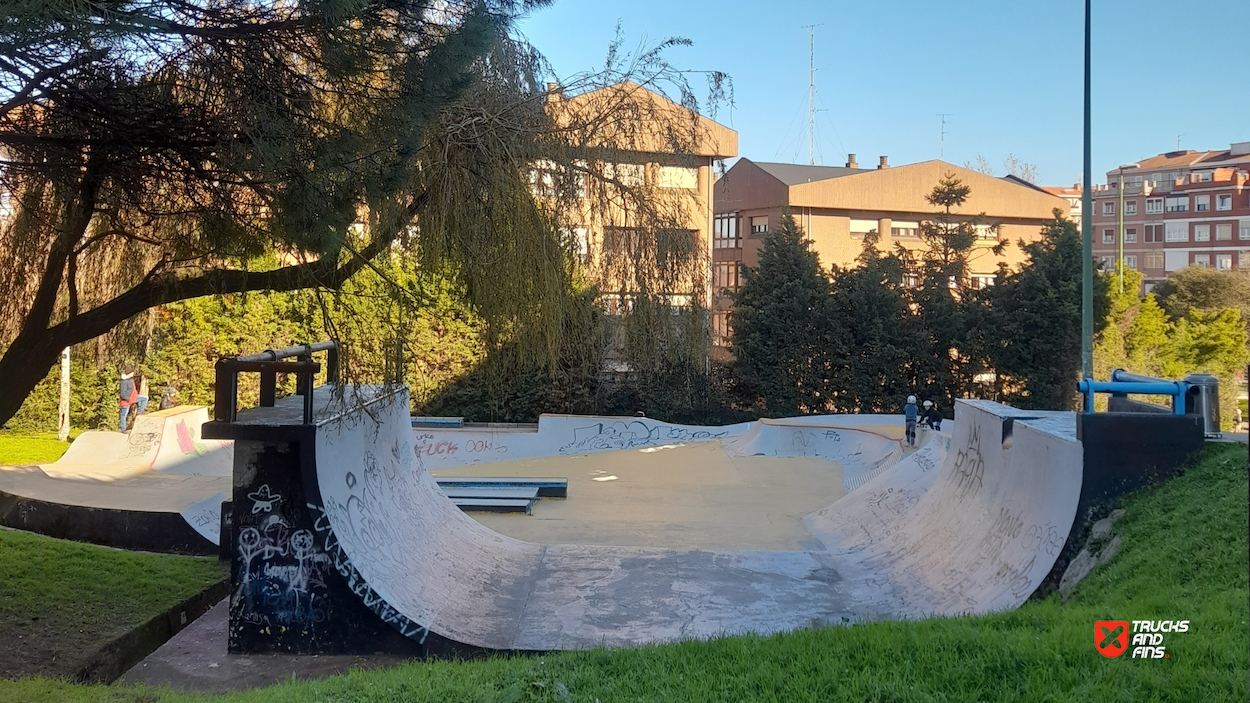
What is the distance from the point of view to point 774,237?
→ 26906 mm

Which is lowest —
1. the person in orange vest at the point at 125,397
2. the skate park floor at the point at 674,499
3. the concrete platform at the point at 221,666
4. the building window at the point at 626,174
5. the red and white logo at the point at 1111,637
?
the skate park floor at the point at 674,499

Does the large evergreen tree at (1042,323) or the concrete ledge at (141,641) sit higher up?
the large evergreen tree at (1042,323)

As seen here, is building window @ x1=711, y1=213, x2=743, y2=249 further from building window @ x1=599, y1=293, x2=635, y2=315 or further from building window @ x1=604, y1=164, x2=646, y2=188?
building window @ x1=599, y1=293, x2=635, y2=315

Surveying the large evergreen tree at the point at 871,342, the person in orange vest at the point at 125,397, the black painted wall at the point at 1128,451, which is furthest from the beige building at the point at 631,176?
the large evergreen tree at the point at 871,342

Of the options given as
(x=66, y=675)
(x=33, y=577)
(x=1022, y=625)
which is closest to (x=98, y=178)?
(x=66, y=675)

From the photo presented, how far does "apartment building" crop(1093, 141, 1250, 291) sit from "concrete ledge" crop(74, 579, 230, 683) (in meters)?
54.3

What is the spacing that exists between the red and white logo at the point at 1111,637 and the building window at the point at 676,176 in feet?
13.5

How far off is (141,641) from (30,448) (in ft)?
45.7

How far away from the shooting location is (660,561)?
951 centimetres

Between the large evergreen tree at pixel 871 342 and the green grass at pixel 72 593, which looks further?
the large evergreen tree at pixel 871 342

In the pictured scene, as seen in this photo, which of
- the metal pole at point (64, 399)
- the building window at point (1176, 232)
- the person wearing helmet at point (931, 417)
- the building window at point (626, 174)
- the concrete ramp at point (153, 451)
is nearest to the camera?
the building window at point (626, 174)

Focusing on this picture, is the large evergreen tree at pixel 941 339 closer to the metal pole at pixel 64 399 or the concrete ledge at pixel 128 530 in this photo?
the concrete ledge at pixel 128 530

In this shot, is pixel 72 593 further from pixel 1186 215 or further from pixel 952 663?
pixel 1186 215

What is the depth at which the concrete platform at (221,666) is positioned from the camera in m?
6.27
